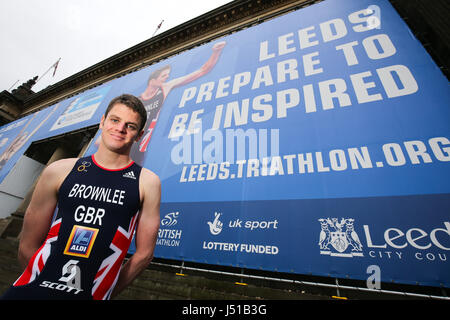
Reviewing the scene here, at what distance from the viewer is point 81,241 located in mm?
1042

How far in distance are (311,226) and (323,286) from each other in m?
0.92

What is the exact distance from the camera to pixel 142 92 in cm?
874

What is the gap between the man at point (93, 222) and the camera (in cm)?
96

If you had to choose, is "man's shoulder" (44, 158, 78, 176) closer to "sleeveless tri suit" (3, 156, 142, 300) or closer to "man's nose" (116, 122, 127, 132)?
"sleeveless tri suit" (3, 156, 142, 300)

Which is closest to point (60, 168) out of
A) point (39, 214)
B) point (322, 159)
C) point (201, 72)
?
point (39, 214)

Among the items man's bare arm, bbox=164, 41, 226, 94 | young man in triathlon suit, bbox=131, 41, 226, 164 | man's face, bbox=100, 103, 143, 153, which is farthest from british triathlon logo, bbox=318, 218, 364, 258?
man's bare arm, bbox=164, 41, 226, 94

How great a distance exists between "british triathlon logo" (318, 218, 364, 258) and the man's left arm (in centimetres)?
299

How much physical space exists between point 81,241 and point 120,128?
706 millimetres

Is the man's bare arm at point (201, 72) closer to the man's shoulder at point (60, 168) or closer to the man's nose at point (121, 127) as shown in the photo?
the man's nose at point (121, 127)

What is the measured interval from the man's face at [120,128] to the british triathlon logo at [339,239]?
10.8 ft

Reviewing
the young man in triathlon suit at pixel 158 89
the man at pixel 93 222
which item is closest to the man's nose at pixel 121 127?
the man at pixel 93 222

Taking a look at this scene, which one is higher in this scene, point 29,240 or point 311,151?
point 311,151
